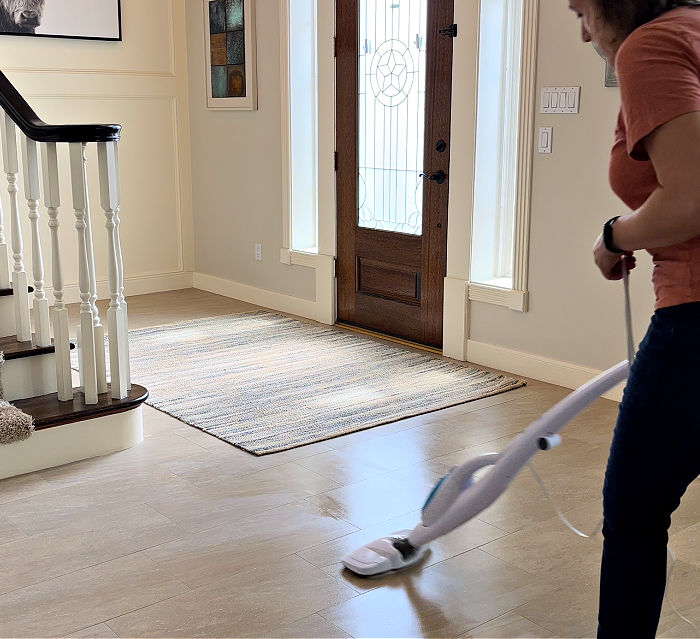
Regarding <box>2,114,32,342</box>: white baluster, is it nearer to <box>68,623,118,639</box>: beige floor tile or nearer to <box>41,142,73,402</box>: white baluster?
<box>41,142,73,402</box>: white baluster

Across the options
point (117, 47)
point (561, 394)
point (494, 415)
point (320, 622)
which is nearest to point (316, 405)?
point (494, 415)

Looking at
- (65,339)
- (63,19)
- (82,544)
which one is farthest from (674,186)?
(63,19)

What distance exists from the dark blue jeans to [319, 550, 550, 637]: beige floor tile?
27.3 inches

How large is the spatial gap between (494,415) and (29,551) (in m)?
1.88

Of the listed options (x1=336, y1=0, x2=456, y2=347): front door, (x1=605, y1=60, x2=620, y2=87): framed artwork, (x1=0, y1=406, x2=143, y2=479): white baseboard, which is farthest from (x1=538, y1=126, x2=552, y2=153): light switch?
(x1=0, y1=406, x2=143, y2=479): white baseboard

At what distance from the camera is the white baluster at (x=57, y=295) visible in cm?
307

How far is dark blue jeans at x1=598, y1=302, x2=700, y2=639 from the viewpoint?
1302 millimetres

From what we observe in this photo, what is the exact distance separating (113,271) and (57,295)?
0.67ft

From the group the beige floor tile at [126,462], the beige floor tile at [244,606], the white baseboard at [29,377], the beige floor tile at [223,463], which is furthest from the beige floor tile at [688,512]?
the white baseboard at [29,377]

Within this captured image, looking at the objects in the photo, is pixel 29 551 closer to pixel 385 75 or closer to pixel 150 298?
pixel 385 75

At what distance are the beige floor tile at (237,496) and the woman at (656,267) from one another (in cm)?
147

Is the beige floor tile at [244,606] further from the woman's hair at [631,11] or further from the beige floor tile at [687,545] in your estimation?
the woman's hair at [631,11]

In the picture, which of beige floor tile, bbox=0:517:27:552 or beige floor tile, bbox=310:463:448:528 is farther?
beige floor tile, bbox=310:463:448:528

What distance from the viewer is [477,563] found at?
2.40m
